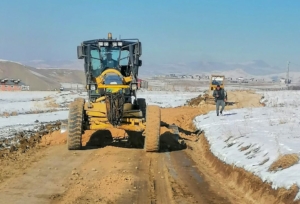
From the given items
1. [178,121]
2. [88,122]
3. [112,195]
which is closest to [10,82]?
[178,121]

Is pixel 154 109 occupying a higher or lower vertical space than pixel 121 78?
lower

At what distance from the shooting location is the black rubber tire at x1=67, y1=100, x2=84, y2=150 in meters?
12.9

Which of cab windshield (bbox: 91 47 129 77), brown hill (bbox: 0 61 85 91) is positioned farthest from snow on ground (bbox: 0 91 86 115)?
brown hill (bbox: 0 61 85 91)

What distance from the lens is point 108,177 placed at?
9602mm

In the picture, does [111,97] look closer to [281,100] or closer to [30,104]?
[30,104]

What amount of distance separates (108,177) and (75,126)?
3.67m

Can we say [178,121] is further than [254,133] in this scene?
Yes

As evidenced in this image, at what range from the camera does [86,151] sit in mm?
13289

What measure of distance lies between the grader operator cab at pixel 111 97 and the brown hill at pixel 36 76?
7942 centimetres

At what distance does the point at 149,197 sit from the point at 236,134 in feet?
20.7

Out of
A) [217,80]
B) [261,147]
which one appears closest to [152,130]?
[261,147]

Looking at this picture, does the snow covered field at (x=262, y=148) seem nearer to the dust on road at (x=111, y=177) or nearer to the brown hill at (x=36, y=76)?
the dust on road at (x=111, y=177)

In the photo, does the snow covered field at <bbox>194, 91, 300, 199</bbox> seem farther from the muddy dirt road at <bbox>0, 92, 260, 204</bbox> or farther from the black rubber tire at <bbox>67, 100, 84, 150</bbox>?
the black rubber tire at <bbox>67, 100, 84, 150</bbox>

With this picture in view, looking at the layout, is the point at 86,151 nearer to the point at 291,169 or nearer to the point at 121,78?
the point at 121,78
